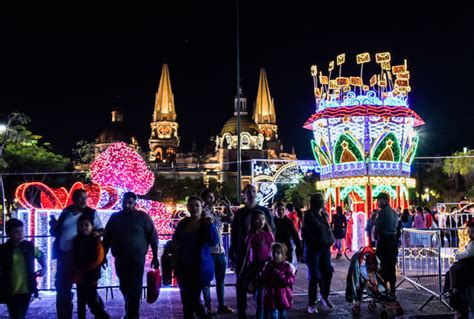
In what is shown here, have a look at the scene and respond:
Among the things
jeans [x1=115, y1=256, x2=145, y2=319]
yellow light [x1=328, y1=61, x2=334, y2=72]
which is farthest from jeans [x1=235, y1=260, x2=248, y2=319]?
yellow light [x1=328, y1=61, x2=334, y2=72]

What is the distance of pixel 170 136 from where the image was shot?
125688 mm

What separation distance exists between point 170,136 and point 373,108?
102 metres

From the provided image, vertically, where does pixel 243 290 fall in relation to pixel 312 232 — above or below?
below

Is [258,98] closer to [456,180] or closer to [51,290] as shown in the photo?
[456,180]

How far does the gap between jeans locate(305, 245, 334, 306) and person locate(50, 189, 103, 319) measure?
3.16 metres

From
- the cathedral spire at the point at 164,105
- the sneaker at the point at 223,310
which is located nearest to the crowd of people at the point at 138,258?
the sneaker at the point at 223,310

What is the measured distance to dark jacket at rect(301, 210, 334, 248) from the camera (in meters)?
9.41

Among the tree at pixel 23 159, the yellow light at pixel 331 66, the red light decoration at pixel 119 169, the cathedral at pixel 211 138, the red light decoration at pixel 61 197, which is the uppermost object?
the cathedral at pixel 211 138

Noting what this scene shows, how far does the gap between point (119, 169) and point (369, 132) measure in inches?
554

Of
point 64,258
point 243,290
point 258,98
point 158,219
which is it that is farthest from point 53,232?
point 258,98

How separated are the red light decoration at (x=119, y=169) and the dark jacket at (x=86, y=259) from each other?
661 cm

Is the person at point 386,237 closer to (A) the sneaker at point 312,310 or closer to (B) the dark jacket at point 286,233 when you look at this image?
(A) the sneaker at point 312,310

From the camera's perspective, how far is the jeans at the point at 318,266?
9.37m

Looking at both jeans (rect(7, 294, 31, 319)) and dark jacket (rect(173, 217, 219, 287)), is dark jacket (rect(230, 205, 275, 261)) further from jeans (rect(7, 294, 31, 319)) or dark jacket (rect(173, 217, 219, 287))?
jeans (rect(7, 294, 31, 319))
